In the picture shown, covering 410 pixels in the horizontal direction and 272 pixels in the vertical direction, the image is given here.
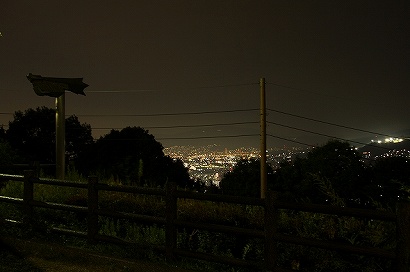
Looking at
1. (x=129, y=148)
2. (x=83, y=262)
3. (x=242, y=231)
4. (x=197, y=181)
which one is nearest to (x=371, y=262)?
(x=242, y=231)

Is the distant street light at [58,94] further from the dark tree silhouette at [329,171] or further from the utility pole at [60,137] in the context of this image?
the dark tree silhouette at [329,171]

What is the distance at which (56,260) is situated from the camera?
26.1ft

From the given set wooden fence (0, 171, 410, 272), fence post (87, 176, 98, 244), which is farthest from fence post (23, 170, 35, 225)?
fence post (87, 176, 98, 244)

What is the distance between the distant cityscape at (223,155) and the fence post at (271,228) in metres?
49.5

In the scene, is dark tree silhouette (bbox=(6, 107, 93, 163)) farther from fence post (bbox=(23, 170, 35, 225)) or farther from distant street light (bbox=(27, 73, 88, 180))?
fence post (bbox=(23, 170, 35, 225))

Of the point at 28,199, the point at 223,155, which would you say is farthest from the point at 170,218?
the point at 223,155

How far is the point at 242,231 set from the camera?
266 inches

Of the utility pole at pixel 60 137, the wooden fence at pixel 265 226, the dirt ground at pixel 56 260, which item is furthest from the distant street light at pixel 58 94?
the dirt ground at pixel 56 260

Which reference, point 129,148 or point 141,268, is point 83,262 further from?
point 129,148

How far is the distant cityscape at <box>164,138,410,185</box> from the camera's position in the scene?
196 ft

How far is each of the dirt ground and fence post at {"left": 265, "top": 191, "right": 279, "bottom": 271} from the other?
1.19 m

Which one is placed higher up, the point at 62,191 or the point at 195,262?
the point at 62,191

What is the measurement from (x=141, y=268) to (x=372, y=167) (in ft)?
185

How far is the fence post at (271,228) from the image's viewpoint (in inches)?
255
